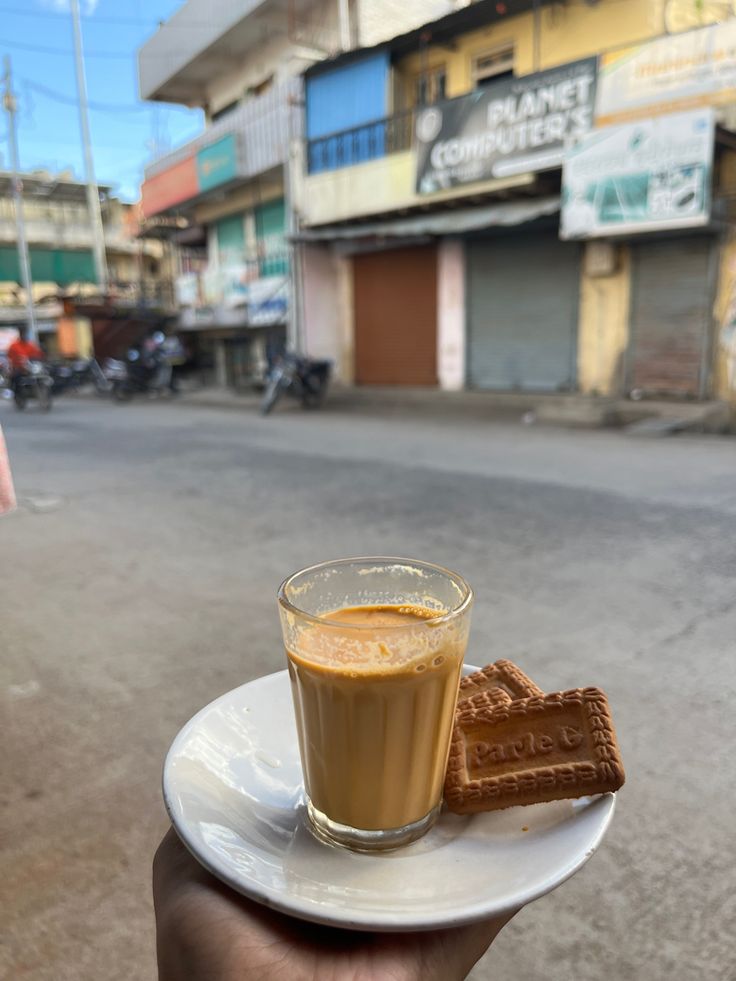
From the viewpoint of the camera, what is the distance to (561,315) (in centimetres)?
1081

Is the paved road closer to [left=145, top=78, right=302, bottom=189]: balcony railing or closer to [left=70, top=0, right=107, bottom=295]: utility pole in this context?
[left=145, top=78, right=302, bottom=189]: balcony railing

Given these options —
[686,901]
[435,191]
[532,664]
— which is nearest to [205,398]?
[435,191]

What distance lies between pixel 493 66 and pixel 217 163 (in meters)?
6.90

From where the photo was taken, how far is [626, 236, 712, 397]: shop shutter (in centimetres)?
929

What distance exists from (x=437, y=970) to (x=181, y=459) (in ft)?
21.8

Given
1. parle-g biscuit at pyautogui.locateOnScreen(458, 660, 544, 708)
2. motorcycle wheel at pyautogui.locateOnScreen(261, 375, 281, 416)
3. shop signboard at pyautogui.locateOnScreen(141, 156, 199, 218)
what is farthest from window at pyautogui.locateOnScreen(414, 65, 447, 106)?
parle-g biscuit at pyautogui.locateOnScreen(458, 660, 544, 708)

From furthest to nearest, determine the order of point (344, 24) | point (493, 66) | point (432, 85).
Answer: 1. point (344, 24)
2. point (432, 85)
3. point (493, 66)

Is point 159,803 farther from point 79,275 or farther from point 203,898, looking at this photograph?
point 79,275

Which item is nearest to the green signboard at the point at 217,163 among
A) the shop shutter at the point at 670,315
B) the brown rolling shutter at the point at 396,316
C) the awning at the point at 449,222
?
the awning at the point at 449,222

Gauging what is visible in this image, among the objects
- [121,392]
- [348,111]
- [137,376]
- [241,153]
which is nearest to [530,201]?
[348,111]

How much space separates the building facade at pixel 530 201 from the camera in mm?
8609

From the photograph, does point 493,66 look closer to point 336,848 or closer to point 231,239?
point 231,239

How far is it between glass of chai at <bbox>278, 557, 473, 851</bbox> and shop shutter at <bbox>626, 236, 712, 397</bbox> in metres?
9.75

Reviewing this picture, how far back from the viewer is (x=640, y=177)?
8688mm
